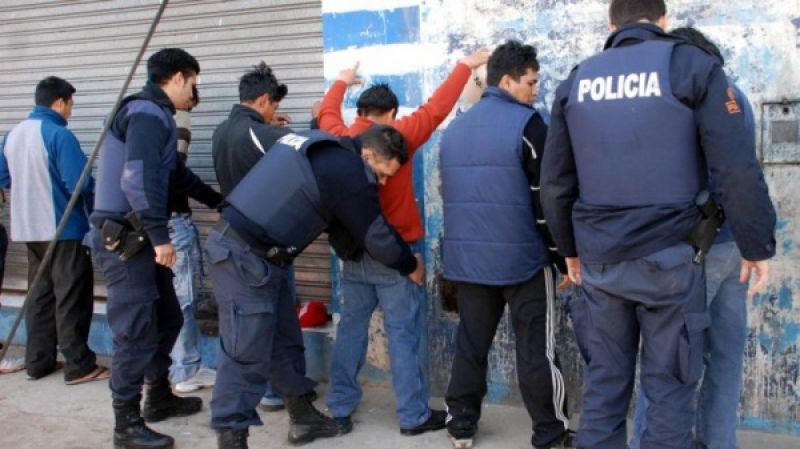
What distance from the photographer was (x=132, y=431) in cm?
444

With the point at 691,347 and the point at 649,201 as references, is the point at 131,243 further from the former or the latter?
the point at 691,347

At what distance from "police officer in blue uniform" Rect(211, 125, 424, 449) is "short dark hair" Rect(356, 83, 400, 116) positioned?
0.38 meters

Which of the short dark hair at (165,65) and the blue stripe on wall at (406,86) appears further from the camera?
the blue stripe on wall at (406,86)

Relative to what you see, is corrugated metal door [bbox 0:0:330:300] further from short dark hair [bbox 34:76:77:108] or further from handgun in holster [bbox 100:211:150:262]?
handgun in holster [bbox 100:211:150:262]

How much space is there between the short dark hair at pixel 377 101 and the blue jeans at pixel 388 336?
738mm

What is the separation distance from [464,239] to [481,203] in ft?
0.66

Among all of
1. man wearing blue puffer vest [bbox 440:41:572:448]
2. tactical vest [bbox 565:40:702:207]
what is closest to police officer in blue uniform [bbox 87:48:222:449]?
man wearing blue puffer vest [bbox 440:41:572:448]

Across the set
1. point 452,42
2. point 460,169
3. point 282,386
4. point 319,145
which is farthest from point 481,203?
point 282,386

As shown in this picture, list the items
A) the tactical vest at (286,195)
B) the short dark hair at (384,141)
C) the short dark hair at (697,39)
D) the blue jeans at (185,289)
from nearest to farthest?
the short dark hair at (697,39) < the tactical vest at (286,195) < the short dark hair at (384,141) < the blue jeans at (185,289)

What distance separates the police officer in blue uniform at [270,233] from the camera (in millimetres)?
3893

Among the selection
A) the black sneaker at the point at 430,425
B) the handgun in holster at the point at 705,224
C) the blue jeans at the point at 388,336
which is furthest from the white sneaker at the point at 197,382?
the handgun in holster at the point at 705,224

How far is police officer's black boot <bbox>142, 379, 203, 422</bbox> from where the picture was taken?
4.88 meters

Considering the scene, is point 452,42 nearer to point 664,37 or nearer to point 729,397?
point 664,37

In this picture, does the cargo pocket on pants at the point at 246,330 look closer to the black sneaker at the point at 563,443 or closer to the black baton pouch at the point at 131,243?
the black baton pouch at the point at 131,243
